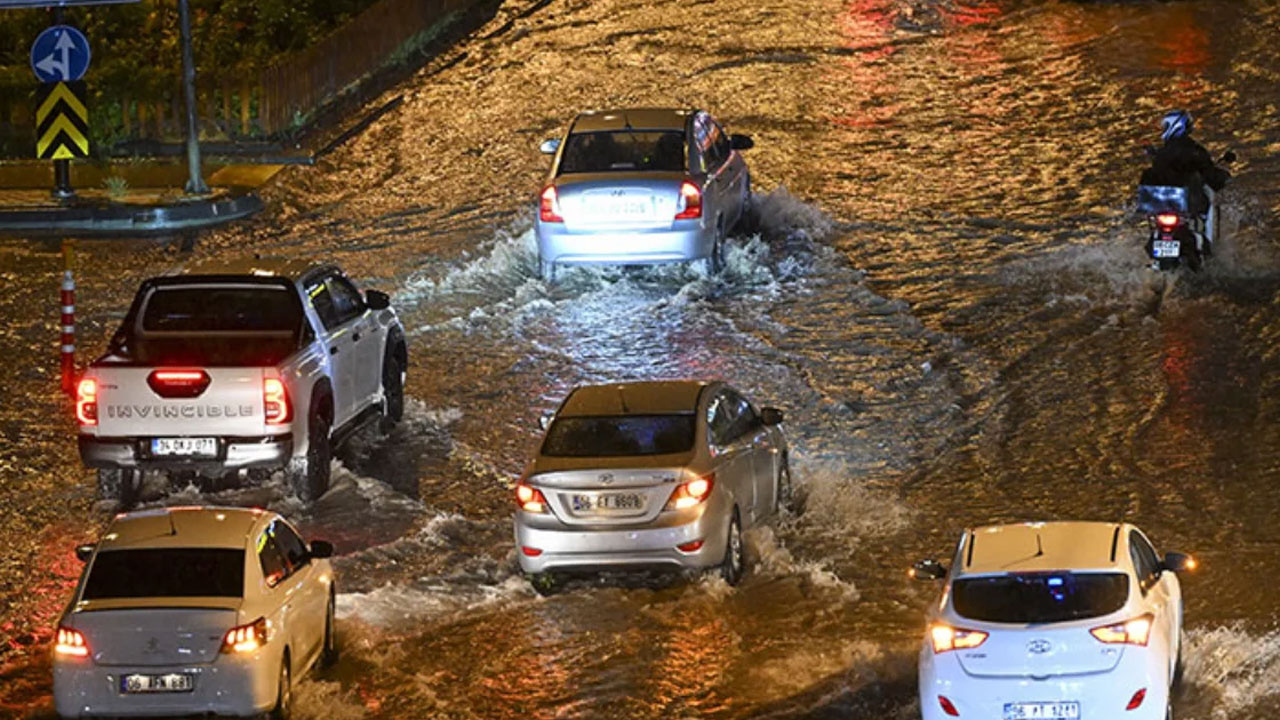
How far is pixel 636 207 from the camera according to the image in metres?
25.0

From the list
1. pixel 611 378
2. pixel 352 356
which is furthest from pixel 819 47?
pixel 352 356

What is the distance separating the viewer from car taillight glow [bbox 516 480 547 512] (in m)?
16.6

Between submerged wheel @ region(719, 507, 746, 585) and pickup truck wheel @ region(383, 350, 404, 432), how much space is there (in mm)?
5144

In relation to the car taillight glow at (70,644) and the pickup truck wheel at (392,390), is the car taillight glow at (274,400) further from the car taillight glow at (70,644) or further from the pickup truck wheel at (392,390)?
the car taillight glow at (70,644)

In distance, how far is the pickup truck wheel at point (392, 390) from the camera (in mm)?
21266

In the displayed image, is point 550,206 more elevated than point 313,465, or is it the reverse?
point 550,206

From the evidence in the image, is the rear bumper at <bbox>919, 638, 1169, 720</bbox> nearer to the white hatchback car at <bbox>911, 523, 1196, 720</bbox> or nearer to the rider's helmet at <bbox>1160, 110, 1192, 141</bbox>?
the white hatchback car at <bbox>911, 523, 1196, 720</bbox>

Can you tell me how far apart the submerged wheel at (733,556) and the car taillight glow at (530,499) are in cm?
132

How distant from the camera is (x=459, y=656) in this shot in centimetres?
1550

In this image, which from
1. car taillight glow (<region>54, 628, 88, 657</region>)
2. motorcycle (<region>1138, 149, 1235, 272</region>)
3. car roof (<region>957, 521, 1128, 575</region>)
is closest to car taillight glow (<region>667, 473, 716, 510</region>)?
car roof (<region>957, 521, 1128, 575</region>)

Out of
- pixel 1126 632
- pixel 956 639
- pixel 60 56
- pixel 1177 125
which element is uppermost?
pixel 1177 125

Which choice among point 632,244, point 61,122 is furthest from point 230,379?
point 61,122

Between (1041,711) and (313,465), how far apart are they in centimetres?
793

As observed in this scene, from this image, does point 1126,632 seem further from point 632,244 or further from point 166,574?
point 632,244
